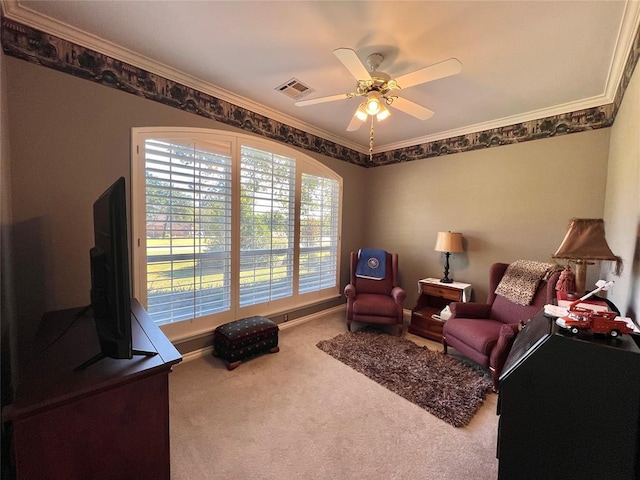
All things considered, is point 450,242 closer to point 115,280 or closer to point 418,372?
point 418,372

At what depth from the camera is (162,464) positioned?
3.82 feet

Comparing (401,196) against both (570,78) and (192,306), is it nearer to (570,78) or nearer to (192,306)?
(570,78)

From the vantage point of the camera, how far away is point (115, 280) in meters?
1.06

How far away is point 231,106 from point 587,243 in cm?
312

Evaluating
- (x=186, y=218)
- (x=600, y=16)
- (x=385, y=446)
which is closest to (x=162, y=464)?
(x=385, y=446)

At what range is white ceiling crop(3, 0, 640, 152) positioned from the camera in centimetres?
155

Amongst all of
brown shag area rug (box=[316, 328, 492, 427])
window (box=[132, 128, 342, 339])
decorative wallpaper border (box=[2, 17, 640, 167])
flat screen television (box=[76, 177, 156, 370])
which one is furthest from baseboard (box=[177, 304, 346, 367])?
decorative wallpaper border (box=[2, 17, 640, 167])

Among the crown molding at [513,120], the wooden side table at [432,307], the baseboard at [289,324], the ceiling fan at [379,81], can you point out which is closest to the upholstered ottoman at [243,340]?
the baseboard at [289,324]

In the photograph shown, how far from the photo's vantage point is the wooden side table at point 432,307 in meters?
3.16

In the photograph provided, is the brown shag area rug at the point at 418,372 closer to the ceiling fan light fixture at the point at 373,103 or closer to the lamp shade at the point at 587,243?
the lamp shade at the point at 587,243

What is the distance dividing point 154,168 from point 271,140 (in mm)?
1314

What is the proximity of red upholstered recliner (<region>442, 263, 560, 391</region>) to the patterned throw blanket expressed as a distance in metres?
0.06

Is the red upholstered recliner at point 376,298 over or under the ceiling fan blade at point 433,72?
under

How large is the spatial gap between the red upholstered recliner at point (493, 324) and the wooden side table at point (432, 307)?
35cm
